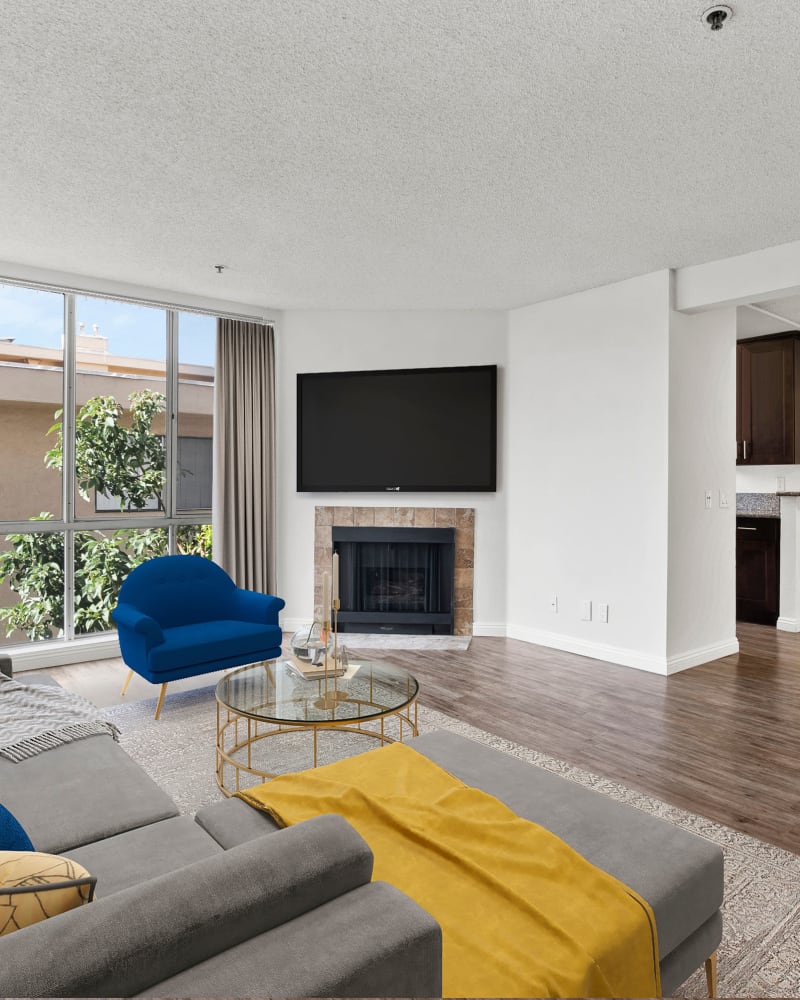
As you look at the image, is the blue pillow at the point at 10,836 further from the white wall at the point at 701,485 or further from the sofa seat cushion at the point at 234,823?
the white wall at the point at 701,485

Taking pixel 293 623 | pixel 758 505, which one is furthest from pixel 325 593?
pixel 758 505

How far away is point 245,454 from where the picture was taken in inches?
219

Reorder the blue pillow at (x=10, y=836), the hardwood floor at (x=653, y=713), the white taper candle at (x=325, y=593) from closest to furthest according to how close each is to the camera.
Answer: the blue pillow at (x=10, y=836)
the hardwood floor at (x=653, y=713)
the white taper candle at (x=325, y=593)

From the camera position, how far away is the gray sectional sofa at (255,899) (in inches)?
38.9

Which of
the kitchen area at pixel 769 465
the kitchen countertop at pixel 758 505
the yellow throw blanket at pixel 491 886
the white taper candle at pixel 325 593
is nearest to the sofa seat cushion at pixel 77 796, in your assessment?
the yellow throw blanket at pixel 491 886

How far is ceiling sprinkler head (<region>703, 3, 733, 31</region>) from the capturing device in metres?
2.01

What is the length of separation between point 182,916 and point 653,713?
10.7 feet

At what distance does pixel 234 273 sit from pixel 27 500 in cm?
208

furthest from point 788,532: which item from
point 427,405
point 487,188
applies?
point 487,188

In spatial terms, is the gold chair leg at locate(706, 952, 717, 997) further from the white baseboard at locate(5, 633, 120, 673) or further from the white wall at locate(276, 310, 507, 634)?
the white baseboard at locate(5, 633, 120, 673)

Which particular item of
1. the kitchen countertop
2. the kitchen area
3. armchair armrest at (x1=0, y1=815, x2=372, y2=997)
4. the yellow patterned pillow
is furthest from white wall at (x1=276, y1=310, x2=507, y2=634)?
the yellow patterned pillow

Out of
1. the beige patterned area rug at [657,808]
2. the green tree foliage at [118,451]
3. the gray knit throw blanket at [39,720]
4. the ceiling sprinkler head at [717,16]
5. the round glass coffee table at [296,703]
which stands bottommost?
the beige patterned area rug at [657,808]

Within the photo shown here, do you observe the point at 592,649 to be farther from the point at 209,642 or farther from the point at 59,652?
the point at 59,652

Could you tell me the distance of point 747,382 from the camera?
6.41 m
